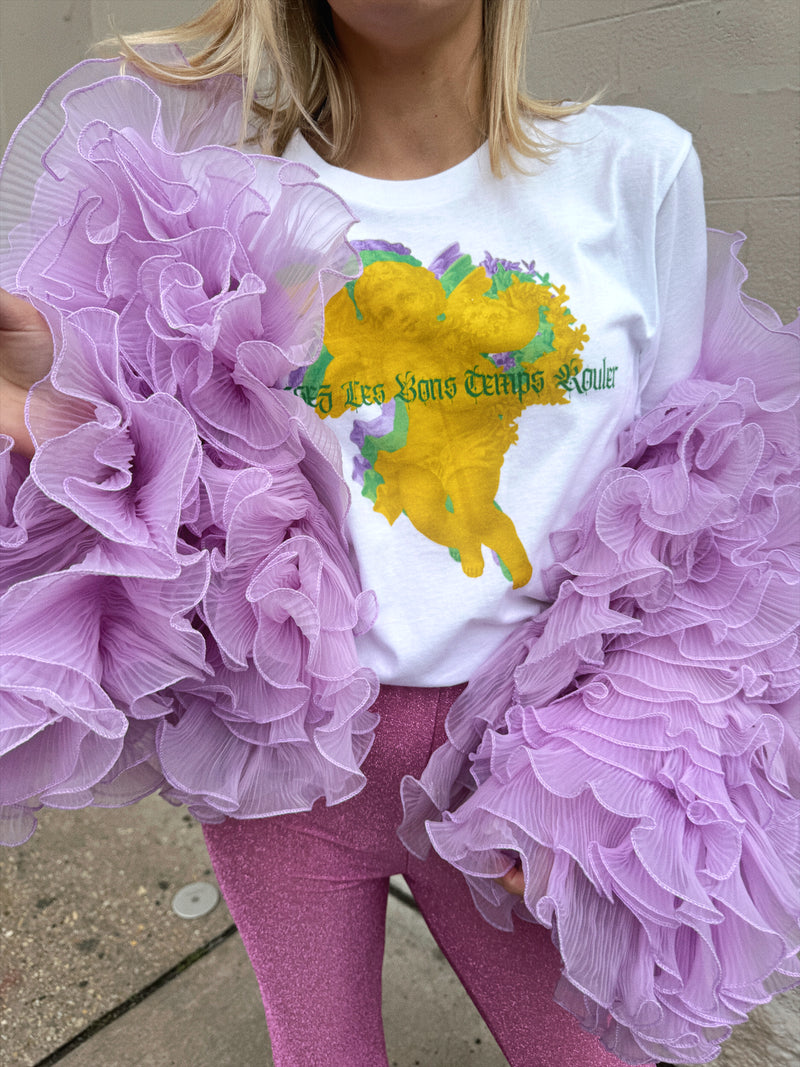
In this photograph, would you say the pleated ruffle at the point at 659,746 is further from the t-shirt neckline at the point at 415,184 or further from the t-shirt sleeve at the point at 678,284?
the t-shirt neckline at the point at 415,184

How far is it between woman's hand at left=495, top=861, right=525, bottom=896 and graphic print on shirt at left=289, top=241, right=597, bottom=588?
0.30m

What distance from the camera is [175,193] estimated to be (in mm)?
789

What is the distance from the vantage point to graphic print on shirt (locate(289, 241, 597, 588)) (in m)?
0.92

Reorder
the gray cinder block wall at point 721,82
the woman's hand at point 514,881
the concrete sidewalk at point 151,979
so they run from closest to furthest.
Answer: the woman's hand at point 514,881, the gray cinder block wall at point 721,82, the concrete sidewalk at point 151,979

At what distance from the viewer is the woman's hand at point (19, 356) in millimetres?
722

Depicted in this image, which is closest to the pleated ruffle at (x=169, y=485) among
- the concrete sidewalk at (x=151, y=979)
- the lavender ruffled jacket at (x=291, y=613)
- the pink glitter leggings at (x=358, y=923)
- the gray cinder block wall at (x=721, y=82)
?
the lavender ruffled jacket at (x=291, y=613)

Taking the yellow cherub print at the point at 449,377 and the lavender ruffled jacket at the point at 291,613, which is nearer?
the lavender ruffled jacket at the point at 291,613

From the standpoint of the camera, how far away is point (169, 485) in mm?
734

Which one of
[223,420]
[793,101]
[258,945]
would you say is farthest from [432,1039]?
[793,101]

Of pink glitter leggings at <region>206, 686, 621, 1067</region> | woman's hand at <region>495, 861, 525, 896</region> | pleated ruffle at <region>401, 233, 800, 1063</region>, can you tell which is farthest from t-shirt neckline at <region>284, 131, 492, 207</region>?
woman's hand at <region>495, 861, 525, 896</region>

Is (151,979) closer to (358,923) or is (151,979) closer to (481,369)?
(358,923)

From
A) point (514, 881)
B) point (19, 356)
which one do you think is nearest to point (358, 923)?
point (514, 881)

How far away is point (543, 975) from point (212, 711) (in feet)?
1.65

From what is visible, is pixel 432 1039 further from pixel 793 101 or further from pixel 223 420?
pixel 793 101
